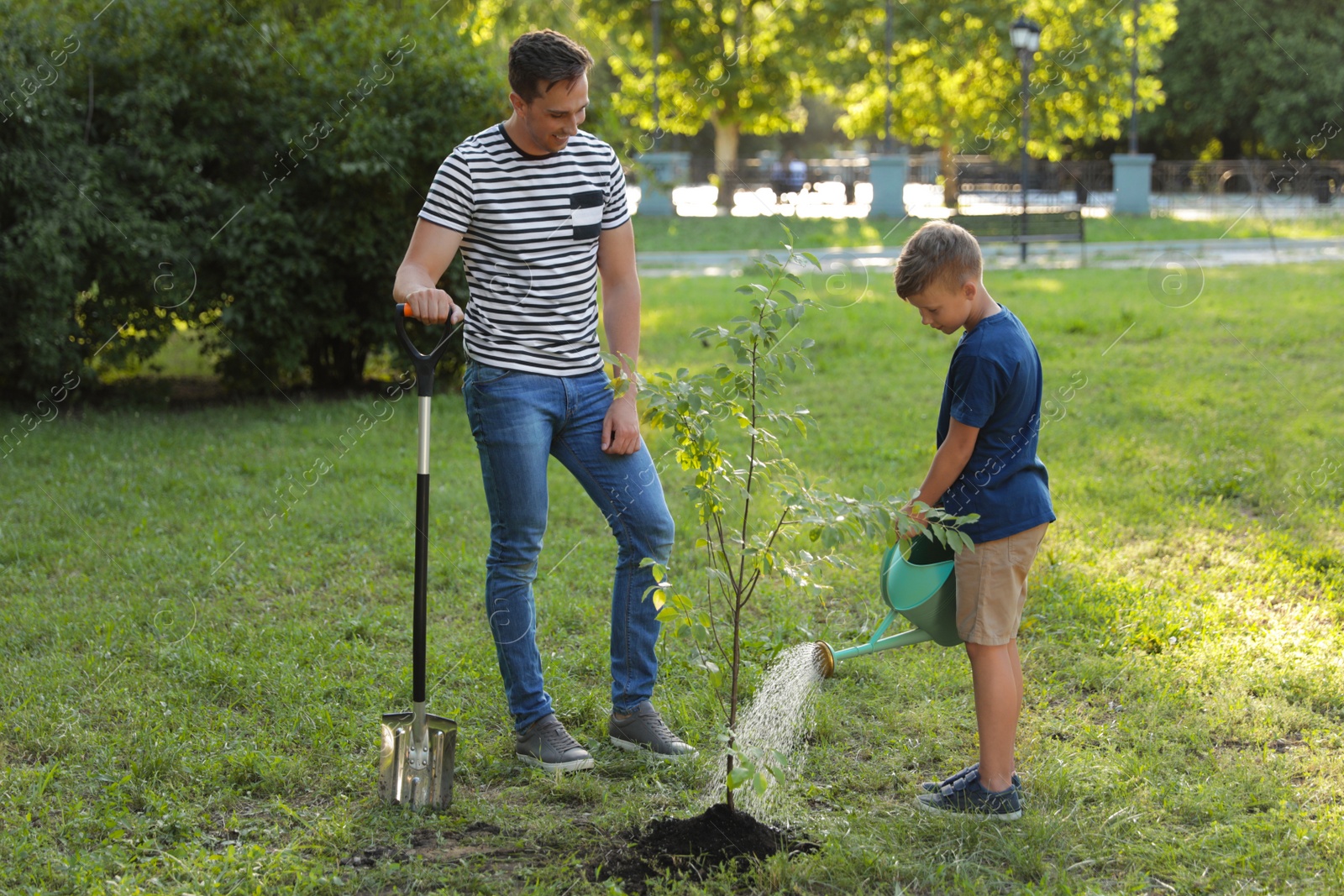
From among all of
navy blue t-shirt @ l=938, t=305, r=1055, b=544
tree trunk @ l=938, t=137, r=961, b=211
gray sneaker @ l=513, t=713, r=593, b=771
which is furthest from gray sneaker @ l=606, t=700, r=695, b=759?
tree trunk @ l=938, t=137, r=961, b=211

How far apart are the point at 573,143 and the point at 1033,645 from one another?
7.98 ft

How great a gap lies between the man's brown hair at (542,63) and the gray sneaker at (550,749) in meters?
1.77

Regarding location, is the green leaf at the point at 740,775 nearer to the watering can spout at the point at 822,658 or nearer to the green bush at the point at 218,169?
the watering can spout at the point at 822,658

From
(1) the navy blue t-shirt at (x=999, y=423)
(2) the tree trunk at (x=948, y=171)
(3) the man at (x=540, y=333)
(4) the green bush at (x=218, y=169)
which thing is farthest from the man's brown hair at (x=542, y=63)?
(2) the tree trunk at (x=948, y=171)

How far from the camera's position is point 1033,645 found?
427 cm

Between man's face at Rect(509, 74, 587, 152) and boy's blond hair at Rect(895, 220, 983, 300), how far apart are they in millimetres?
896

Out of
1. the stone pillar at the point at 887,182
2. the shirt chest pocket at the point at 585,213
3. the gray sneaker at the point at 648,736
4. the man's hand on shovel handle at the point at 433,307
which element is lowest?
the gray sneaker at the point at 648,736

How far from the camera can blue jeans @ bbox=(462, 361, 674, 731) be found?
3.20 m

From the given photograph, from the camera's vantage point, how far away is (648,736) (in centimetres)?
351

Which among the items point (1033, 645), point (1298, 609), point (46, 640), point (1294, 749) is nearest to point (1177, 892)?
point (1294, 749)

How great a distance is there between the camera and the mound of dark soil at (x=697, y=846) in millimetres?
2889

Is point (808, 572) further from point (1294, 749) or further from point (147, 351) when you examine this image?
point (147, 351)

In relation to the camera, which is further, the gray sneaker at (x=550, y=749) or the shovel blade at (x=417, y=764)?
the gray sneaker at (x=550, y=749)

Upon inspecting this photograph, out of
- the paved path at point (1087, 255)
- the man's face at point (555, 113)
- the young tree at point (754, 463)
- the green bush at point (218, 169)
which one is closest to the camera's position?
the young tree at point (754, 463)
